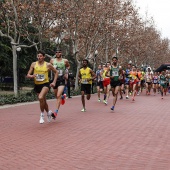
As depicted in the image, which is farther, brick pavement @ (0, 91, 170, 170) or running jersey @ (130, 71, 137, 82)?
running jersey @ (130, 71, 137, 82)

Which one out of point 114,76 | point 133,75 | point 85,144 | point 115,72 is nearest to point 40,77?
point 85,144

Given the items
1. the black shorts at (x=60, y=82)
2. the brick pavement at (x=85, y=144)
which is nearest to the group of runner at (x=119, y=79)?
the black shorts at (x=60, y=82)

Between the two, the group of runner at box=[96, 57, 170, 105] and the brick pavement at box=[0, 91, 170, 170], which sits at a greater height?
the group of runner at box=[96, 57, 170, 105]

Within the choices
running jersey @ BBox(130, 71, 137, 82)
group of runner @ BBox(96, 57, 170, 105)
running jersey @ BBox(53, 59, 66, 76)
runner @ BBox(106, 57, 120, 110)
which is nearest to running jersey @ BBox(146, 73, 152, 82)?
group of runner @ BBox(96, 57, 170, 105)

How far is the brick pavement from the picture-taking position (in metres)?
5.73

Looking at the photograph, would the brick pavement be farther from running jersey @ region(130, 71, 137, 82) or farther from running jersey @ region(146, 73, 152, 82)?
running jersey @ region(146, 73, 152, 82)

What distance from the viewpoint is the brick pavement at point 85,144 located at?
5734mm

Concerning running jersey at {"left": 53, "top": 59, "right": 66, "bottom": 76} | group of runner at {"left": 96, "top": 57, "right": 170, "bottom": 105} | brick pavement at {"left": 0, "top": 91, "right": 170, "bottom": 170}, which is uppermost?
running jersey at {"left": 53, "top": 59, "right": 66, "bottom": 76}

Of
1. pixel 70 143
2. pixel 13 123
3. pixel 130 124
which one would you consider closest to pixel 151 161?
pixel 70 143

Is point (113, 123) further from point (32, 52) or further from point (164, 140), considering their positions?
point (32, 52)

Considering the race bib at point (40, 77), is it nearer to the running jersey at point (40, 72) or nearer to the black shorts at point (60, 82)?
the running jersey at point (40, 72)

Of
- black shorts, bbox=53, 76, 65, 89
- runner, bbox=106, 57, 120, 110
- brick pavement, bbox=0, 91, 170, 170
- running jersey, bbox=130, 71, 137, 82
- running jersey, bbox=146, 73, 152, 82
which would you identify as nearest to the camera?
brick pavement, bbox=0, 91, 170, 170

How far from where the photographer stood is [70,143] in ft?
24.2

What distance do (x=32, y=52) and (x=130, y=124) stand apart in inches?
865
